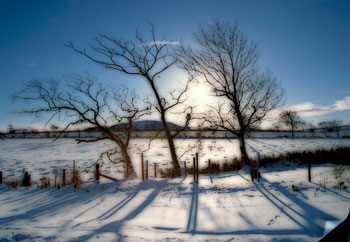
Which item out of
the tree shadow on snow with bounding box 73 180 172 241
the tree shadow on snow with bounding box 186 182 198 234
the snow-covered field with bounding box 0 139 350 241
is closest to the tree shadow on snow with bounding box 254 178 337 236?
the snow-covered field with bounding box 0 139 350 241

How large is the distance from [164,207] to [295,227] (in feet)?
12.8

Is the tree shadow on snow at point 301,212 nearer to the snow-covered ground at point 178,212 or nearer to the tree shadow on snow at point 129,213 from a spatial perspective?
the snow-covered ground at point 178,212

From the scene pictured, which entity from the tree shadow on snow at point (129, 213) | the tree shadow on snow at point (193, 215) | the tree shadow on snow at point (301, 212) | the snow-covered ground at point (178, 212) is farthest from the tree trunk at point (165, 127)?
the tree shadow on snow at point (301, 212)

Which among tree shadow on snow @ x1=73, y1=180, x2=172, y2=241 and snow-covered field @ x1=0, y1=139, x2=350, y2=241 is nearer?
snow-covered field @ x1=0, y1=139, x2=350, y2=241

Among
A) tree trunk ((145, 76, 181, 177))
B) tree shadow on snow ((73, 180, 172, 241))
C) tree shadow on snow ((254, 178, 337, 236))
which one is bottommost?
tree shadow on snow ((73, 180, 172, 241))

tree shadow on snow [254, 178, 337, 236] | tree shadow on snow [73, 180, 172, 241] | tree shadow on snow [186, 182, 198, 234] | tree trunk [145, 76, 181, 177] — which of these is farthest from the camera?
tree trunk [145, 76, 181, 177]

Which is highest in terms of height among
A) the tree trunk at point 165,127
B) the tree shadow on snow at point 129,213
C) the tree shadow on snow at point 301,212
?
the tree trunk at point 165,127

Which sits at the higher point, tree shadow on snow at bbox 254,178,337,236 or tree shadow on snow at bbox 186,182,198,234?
tree shadow on snow at bbox 254,178,337,236

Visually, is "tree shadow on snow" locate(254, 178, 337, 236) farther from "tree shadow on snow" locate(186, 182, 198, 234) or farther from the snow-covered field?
"tree shadow on snow" locate(186, 182, 198, 234)

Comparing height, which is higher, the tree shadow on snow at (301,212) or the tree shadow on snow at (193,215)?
the tree shadow on snow at (301,212)

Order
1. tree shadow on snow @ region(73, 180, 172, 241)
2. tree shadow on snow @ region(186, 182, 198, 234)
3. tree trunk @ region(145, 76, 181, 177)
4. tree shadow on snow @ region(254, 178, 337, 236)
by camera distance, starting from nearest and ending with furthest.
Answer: tree shadow on snow @ region(254, 178, 337, 236), tree shadow on snow @ region(73, 180, 172, 241), tree shadow on snow @ region(186, 182, 198, 234), tree trunk @ region(145, 76, 181, 177)

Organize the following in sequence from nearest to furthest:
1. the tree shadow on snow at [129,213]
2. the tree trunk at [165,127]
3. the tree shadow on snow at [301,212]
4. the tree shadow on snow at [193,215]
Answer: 1. the tree shadow on snow at [301,212]
2. the tree shadow on snow at [129,213]
3. the tree shadow on snow at [193,215]
4. the tree trunk at [165,127]

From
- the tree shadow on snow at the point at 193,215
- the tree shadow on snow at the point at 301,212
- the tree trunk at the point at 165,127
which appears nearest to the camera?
the tree shadow on snow at the point at 301,212

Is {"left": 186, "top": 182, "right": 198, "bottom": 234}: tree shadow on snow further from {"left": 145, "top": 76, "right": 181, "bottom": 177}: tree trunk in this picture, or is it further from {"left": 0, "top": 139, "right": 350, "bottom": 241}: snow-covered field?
{"left": 145, "top": 76, "right": 181, "bottom": 177}: tree trunk
